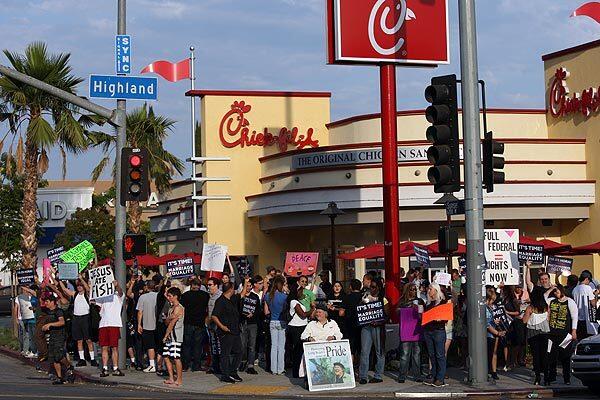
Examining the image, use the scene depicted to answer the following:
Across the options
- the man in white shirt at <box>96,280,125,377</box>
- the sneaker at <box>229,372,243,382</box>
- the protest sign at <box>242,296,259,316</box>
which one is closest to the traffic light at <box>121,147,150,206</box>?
the man in white shirt at <box>96,280,125,377</box>

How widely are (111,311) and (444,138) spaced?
7378 millimetres

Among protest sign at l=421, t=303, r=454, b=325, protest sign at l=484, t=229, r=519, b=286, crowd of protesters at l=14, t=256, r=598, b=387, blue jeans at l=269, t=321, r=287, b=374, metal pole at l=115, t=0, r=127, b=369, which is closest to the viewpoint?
protest sign at l=421, t=303, r=454, b=325

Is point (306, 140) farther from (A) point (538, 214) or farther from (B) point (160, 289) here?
(B) point (160, 289)

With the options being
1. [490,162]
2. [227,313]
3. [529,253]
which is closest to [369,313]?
[227,313]

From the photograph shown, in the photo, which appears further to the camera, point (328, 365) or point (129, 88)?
point (129, 88)

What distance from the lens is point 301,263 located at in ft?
93.6

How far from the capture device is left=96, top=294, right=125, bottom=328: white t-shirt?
21.7 meters

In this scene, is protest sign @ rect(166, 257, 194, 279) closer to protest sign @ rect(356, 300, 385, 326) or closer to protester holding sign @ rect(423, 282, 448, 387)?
protest sign @ rect(356, 300, 385, 326)

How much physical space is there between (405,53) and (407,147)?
10.7 metres

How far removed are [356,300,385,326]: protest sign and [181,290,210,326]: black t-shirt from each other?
3457 mm

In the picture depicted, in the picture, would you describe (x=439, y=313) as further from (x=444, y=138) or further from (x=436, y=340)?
(x=444, y=138)

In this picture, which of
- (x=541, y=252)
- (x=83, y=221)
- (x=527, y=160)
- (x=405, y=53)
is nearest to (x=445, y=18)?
(x=405, y=53)

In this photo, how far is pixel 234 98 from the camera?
42000mm

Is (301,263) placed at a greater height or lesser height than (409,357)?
greater
